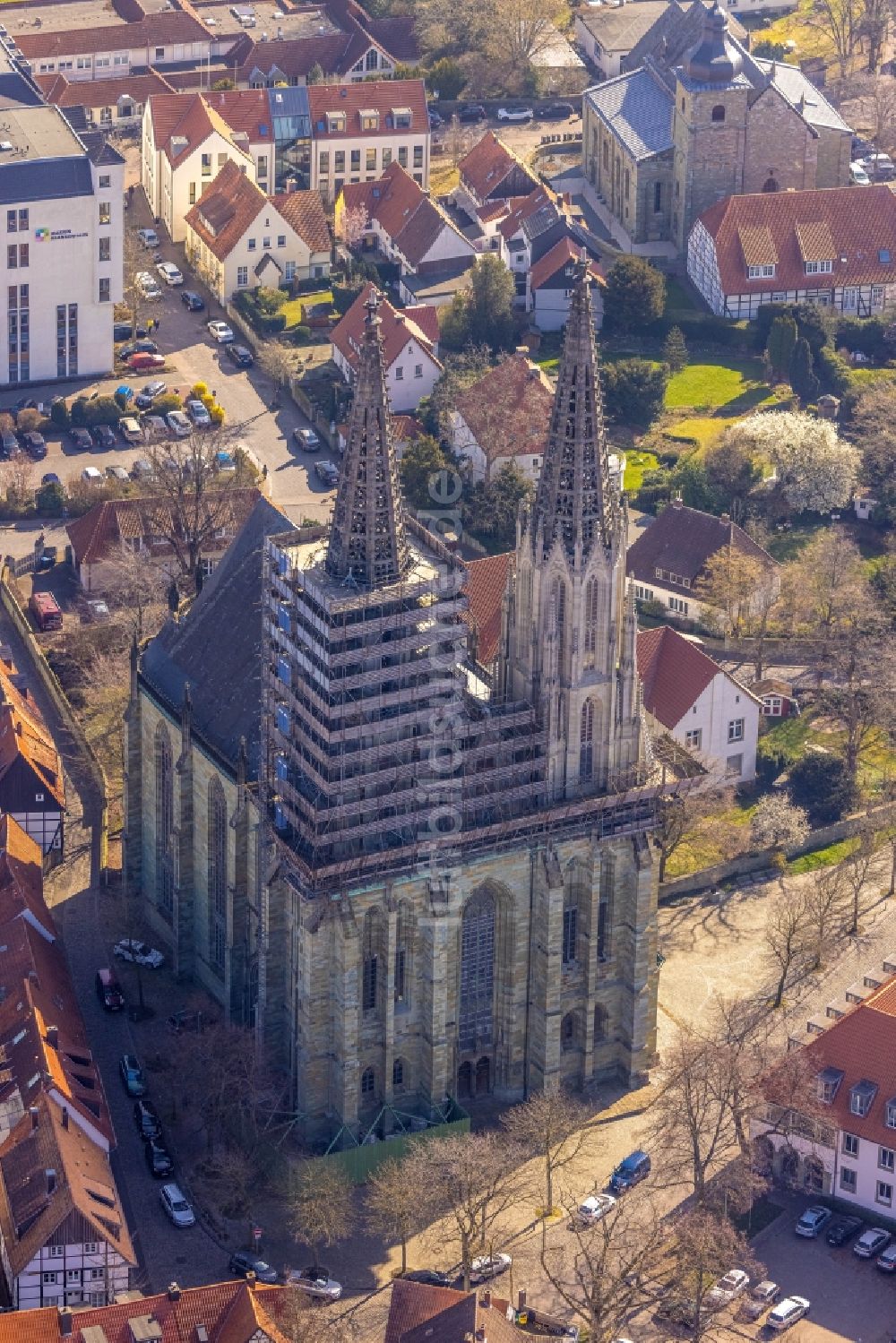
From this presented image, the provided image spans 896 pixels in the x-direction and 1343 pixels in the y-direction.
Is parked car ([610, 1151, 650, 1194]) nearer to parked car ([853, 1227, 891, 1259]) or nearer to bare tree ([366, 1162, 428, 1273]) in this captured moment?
bare tree ([366, 1162, 428, 1273])

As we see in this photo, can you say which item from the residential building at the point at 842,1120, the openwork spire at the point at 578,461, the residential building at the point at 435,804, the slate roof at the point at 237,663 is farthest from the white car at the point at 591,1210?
the openwork spire at the point at 578,461

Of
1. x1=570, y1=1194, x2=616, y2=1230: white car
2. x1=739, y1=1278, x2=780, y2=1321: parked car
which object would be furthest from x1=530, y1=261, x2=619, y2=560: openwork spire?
x1=739, y1=1278, x2=780, y2=1321: parked car

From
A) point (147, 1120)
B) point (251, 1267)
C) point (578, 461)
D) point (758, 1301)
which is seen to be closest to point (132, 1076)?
point (147, 1120)

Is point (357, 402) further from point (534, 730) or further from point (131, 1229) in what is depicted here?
point (131, 1229)

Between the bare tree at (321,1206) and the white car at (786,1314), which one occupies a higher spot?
the bare tree at (321,1206)

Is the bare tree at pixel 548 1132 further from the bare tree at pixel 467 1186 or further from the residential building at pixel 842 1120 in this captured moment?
the residential building at pixel 842 1120

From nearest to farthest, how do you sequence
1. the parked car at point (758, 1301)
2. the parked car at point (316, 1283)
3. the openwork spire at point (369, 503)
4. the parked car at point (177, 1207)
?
the openwork spire at point (369, 503)
the parked car at point (758, 1301)
the parked car at point (316, 1283)
the parked car at point (177, 1207)
